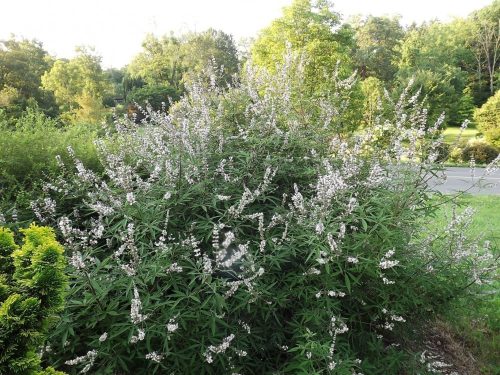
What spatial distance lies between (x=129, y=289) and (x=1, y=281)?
771 mm

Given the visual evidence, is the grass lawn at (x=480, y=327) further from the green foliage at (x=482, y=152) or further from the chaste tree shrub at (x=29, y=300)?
the green foliage at (x=482, y=152)

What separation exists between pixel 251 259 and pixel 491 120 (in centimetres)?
2401

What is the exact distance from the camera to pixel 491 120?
72.2 ft

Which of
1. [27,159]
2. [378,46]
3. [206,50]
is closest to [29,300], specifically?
[27,159]

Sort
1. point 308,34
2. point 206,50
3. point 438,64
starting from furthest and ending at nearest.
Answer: point 206,50, point 438,64, point 308,34

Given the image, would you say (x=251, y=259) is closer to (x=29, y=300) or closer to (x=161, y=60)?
(x=29, y=300)

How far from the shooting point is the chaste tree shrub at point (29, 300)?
6.09 feet

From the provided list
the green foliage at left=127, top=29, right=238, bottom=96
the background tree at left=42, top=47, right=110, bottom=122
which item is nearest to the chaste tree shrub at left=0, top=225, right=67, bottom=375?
the background tree at left=42, top=47, right=110, bottom=122

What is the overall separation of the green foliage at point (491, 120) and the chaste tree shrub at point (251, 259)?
68.7 ft

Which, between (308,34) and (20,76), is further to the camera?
(20,76)

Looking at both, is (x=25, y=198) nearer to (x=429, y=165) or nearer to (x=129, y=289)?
(x=129, y=289)

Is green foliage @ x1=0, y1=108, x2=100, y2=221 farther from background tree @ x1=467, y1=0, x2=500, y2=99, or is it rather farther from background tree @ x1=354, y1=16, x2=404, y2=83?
background tree @ x1=467, y1=0, x2=500, y2=99

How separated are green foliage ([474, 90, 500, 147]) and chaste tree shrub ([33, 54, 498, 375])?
20941 millimetres

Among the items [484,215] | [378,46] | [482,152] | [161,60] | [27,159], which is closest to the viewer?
[27,159]
